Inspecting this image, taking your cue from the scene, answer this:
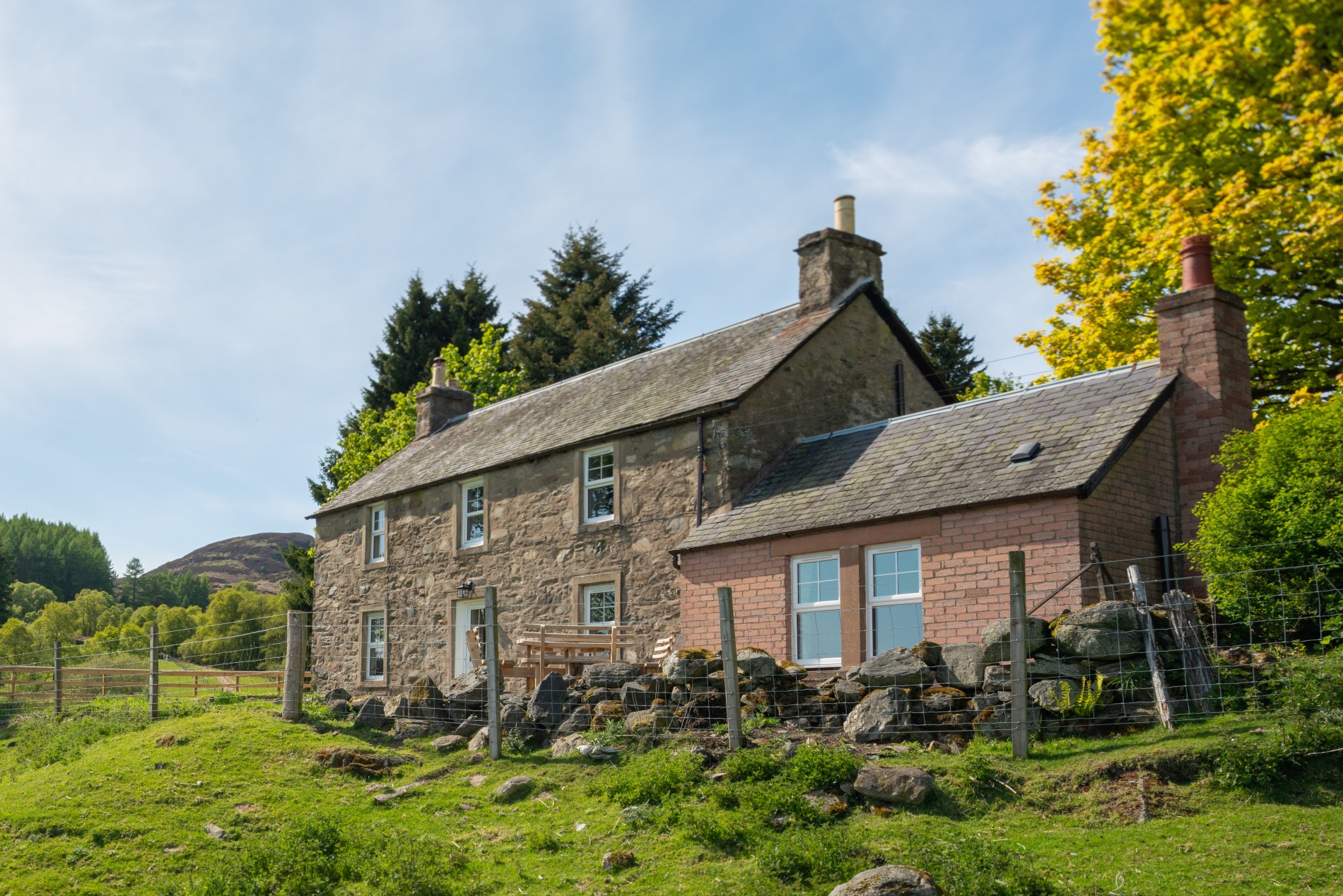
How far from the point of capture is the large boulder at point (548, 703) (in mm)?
14398

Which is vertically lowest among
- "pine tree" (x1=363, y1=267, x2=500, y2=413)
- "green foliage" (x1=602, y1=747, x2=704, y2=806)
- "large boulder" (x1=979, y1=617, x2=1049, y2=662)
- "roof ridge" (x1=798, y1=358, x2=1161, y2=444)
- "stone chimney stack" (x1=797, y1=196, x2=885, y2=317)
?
"green foliage" (x1=602, y1=747, x2=704, y2=806)

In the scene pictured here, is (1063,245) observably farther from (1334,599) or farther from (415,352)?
(415,352)

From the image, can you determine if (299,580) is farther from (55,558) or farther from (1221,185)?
(55,558)

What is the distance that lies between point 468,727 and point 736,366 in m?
9.11

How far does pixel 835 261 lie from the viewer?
22.2m

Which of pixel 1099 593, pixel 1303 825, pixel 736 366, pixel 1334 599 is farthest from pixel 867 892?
pixel 736 366

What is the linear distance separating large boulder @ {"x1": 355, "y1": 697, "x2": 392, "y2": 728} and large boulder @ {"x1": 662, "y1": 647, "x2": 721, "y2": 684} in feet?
14.6

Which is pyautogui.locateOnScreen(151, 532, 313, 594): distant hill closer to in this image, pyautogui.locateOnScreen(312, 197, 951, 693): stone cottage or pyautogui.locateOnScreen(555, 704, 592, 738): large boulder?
pyautogui.locateOnScreen(312, 197, 951, 693): stone cottage

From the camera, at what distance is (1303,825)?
28.5 feet

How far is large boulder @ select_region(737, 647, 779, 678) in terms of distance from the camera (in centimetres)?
1382

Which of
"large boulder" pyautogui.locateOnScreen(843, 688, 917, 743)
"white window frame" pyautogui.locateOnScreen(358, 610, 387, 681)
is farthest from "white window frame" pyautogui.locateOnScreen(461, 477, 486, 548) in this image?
"large boulder" pyautogui.locateOnScreen(843, 688, 917, 743)

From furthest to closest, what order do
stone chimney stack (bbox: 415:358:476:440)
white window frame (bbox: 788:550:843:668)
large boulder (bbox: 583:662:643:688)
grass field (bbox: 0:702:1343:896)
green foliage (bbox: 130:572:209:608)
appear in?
green foliage (bbox: 130:572:209:608) → stone chimney stack (bbox: 415:358:476:440) → white window frame (bbox: 788:550:843:668) → large boulder (bbox: 583:662:643:688) → grass field (bbox: 0:702:1343:896)

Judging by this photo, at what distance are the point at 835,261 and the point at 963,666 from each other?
37.4ft

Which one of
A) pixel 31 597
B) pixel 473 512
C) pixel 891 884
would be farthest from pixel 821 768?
pixel 31 597
